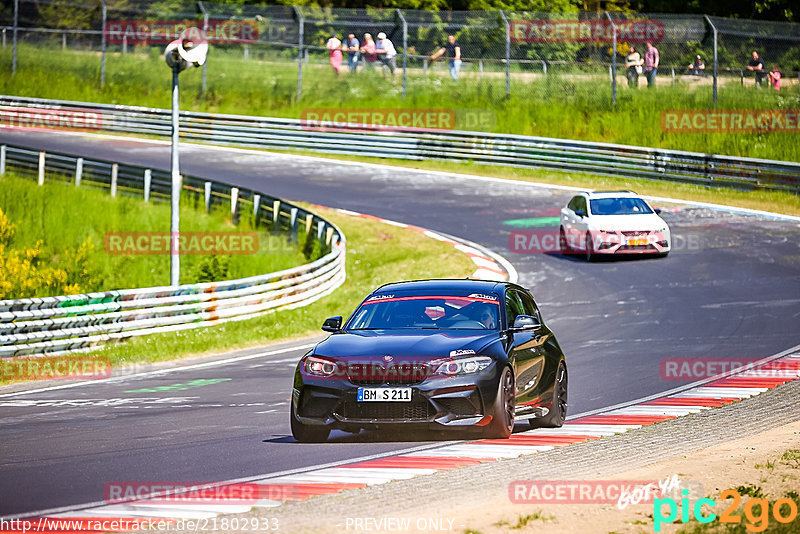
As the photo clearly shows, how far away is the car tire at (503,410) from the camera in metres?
9.98

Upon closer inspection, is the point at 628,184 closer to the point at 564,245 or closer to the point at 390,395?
the point at 564,245

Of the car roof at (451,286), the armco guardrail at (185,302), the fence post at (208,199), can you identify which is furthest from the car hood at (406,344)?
the fence post at (208,199)

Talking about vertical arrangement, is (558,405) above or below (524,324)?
below

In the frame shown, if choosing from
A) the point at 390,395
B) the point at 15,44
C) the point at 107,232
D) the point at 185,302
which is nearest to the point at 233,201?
the point at 107,232

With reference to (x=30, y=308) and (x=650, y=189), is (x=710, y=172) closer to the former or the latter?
(x=650, y=189)

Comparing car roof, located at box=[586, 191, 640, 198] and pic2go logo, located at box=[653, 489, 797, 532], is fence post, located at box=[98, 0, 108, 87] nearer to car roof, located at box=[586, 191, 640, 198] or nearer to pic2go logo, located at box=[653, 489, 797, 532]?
car roof, located at box=[586, 191, 640, 198]

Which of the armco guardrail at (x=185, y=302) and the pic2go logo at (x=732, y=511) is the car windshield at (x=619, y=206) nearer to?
the armco guardrail at (x=185, y=302)

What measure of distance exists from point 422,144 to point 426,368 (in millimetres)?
31680

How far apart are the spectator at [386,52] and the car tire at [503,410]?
31.4 metres

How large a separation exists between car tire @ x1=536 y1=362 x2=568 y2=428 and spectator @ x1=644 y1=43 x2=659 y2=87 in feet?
92.6

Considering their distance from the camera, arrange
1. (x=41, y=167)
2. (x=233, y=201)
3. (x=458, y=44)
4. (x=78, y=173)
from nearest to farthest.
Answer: (x=233, y=201) → (x=78, y=173) → (x=41, y=167) → (x=458, y=44)

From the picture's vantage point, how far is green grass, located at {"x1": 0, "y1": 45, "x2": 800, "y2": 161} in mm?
38500

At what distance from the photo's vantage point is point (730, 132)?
3841 cm

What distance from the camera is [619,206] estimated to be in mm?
26047
